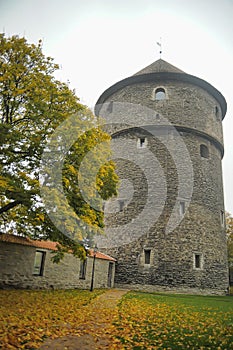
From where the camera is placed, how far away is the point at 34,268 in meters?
13.7

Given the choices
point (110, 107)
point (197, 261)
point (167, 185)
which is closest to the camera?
point (197, 261)

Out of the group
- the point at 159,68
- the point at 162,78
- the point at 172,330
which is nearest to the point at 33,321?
the point at 172,330

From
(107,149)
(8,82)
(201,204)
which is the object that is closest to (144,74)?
(201,204)

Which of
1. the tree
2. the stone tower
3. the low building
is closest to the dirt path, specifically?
the tree

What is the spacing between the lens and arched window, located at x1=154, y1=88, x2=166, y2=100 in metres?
20.9

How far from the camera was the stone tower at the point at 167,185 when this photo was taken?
57.4 ft

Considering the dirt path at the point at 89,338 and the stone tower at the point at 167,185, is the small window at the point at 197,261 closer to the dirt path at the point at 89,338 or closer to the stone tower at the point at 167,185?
the stone tower at the point at 167,185

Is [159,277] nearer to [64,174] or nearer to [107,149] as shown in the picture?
[107,149]

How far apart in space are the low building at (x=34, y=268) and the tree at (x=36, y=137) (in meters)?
1.90

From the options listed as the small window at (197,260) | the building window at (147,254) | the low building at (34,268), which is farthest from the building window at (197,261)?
the low building at (34,268)

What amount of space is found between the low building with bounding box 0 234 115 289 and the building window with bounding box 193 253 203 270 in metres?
5.57

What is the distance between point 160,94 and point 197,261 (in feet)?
38.0

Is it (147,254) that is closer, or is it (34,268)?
(34,268)

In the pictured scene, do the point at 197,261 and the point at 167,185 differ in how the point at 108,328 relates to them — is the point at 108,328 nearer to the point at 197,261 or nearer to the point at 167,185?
the point at 197,261
